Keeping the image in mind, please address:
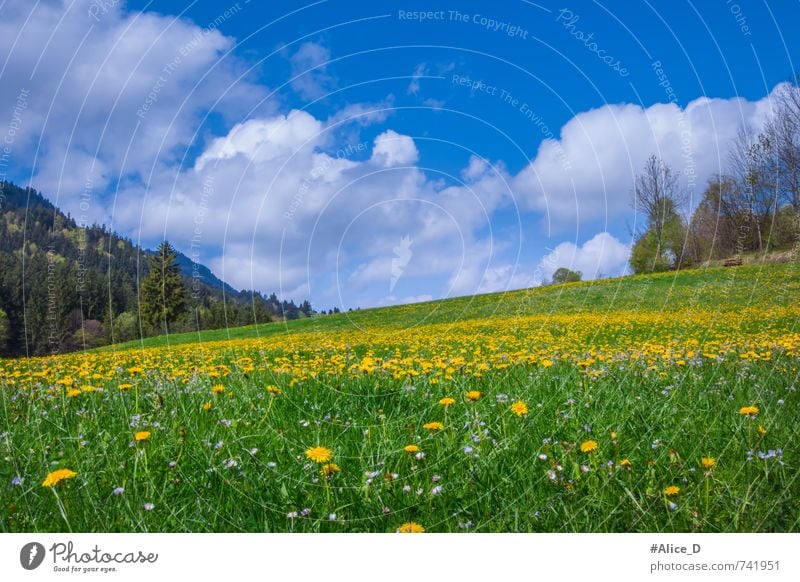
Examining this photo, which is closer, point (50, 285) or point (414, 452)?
point (414, 452)

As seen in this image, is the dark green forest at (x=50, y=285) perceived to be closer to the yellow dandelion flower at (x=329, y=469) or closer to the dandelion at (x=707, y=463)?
the yellow dandelion flower at (x=329, y=469)

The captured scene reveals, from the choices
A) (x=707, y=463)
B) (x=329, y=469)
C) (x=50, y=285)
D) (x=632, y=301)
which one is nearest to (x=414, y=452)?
(x=329, y=469)

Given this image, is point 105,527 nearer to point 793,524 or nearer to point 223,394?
point 223,394

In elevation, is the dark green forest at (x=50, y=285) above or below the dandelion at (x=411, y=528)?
above

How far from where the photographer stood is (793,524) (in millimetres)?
2506
